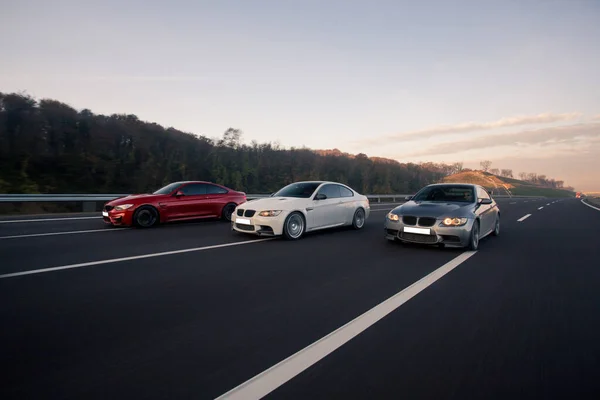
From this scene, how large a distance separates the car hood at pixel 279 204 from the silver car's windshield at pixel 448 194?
2912 millimetres

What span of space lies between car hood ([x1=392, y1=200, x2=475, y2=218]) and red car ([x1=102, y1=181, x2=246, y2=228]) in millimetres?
6517

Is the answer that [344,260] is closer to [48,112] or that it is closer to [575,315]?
[575,315]

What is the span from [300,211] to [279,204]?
564mm

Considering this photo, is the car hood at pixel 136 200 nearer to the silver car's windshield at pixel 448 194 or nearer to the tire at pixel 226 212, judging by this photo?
the tire at pixel 226 212

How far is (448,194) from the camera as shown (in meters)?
8.97

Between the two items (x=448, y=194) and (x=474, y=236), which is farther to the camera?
(x=448, y=194)

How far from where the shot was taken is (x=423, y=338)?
10.4ft

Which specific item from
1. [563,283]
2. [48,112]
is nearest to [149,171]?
[48,112]

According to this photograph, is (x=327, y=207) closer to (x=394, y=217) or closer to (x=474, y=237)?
(x=394, y=217)

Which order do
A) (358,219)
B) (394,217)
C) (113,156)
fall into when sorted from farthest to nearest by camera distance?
(113,156) < (358,219) < (394,217)

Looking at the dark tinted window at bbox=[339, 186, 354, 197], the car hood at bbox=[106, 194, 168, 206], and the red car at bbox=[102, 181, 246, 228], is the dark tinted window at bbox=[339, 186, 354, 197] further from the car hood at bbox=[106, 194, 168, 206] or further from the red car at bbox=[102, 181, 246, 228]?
the car hood at bbox=[106, 194, 168, 206]

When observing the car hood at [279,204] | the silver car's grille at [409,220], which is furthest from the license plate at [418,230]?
the car hood at [279,204]

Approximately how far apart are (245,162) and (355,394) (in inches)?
2113

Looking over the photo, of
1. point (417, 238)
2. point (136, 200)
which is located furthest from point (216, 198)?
point (417, 238)
